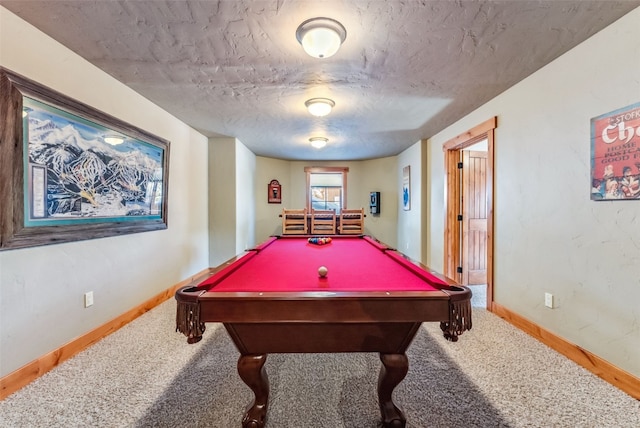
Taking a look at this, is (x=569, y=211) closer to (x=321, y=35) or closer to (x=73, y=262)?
(x=321, y=35)

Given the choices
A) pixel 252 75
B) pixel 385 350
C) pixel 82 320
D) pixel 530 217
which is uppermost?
pixel 252 75

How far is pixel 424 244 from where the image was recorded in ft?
15.3

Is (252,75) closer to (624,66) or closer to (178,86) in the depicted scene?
(178,86)

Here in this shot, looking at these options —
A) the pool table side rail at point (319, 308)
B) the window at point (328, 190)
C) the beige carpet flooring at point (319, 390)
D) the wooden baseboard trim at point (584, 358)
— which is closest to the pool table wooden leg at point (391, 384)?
the beige carpet flooring at point (319, 390)

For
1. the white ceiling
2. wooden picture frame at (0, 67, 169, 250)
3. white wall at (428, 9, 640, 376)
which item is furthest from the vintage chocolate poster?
wooden picture frame at (0, 67, 169, 250)

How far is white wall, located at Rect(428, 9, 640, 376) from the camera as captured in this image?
1.72 meters

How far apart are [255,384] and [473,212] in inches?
148

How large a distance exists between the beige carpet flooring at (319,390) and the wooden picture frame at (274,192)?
4271mm

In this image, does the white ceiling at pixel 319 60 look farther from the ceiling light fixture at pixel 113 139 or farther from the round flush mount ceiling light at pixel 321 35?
the ceiling light fixture at pixel 113 139

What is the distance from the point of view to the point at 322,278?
150 cm

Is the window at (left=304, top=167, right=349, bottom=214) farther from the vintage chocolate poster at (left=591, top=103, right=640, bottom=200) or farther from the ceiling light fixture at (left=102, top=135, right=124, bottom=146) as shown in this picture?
the vintage chocolate poster at (left=591, top=103, right=640, bottom=200)

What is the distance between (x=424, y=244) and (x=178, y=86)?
13.8 ft

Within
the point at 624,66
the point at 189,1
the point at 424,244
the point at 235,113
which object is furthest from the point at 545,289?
the point at 235,113

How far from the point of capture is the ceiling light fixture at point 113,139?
7.75ft
